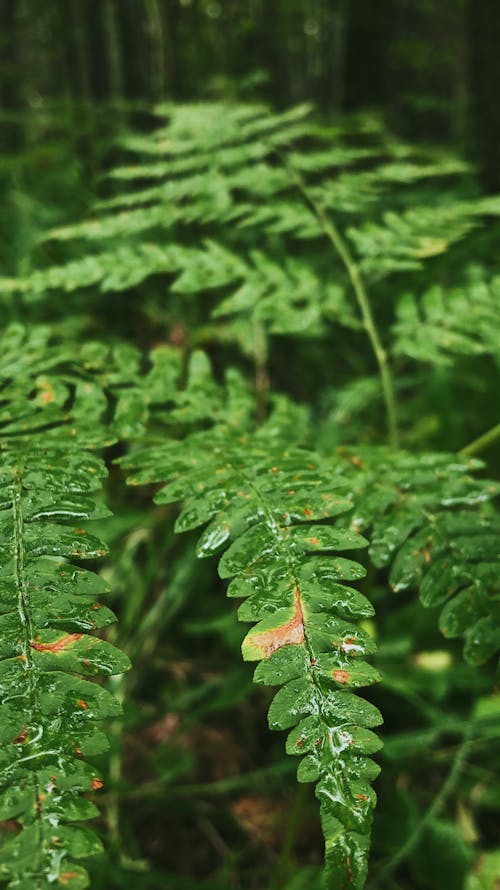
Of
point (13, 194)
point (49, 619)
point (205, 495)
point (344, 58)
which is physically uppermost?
point (344, 58)

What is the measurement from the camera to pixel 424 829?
1.39 metres

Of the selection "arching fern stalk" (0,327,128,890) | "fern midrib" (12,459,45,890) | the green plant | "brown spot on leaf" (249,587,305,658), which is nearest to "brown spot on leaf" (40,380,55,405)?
the green plant

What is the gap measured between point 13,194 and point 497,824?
125 inches

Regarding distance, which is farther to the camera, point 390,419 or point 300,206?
point 300,206

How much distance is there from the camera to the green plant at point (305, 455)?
2.29ft

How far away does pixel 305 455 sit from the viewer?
1.10m

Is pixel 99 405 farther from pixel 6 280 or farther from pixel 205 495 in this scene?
pixel 6 280

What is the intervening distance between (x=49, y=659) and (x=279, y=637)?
0.84ft

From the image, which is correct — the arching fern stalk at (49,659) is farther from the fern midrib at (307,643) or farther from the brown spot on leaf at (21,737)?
the fern midrib at (307,643)

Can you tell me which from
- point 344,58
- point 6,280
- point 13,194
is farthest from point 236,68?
point 6,280

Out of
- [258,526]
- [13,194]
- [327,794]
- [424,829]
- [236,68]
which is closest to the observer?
[327,794]

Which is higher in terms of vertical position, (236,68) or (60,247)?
(236,68)

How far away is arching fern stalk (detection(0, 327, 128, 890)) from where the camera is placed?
587mm

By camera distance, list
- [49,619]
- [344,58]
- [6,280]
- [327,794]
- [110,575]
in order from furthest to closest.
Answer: [344,58], [110,575], [6,280], [49,619], [327,794]
